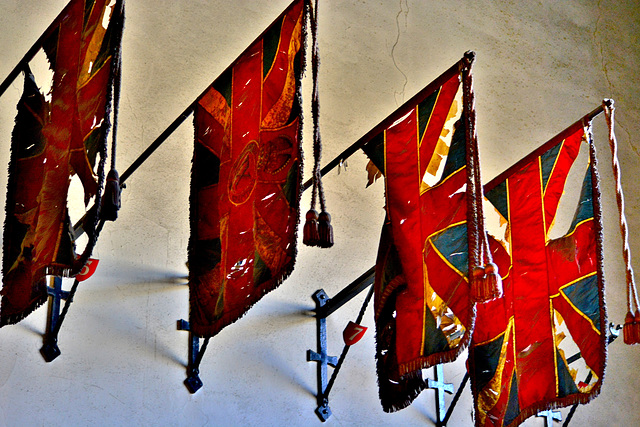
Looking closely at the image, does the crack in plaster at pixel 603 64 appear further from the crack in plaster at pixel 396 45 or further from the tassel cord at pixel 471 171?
the tassel cord at pixel 471 171

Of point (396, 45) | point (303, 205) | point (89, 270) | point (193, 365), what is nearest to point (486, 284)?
point (193, 365)

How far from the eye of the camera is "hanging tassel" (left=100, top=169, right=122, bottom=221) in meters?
3.10

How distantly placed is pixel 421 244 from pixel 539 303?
794 millimetres

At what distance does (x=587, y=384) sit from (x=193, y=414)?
1788 millimetres

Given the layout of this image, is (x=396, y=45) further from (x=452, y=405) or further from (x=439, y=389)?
(x=452, y=405)

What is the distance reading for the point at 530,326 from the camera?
3.79m

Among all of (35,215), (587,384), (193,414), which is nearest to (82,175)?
(35,215)

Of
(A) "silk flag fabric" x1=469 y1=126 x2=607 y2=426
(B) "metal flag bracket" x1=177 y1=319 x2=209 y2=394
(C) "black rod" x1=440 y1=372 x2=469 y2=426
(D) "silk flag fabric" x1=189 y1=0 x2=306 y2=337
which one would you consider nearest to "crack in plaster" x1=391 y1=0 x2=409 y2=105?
(A) "silk flag fabric" x1=469 y1=126 x2=607 y2=426

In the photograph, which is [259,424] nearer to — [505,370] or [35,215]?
[505,370]

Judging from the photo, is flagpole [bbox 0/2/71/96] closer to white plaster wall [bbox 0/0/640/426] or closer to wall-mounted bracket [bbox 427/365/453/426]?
white plaster wall [bbox 0/0/640/426]

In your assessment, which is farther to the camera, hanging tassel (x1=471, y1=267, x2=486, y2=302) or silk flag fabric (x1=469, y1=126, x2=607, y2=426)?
silk flag fabric (x1=469, y1=126, x2=607, y2=426)

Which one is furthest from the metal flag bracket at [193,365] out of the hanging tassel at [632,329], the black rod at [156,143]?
the hanging tassel at [632,329]

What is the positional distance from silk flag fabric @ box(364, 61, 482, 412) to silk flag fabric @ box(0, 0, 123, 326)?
1.18 m

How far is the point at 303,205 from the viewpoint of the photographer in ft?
15.6
